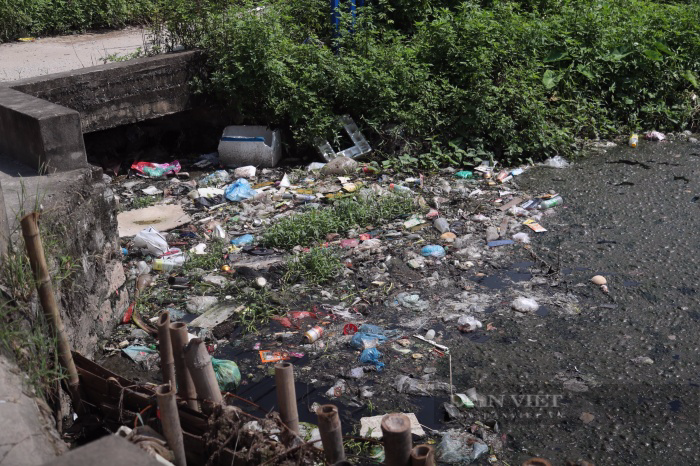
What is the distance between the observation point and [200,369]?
2605 mm

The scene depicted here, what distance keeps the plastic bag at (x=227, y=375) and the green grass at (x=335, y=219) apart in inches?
56.4

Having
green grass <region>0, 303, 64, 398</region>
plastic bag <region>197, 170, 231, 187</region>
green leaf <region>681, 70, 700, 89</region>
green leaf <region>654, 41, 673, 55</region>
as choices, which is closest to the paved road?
plastic bag <region>197, 170, 231, 187</region>

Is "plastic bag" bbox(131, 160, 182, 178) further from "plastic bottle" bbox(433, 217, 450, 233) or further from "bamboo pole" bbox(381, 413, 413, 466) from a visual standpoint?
"bamboo pole" bbox(381, 413, 413, 466)

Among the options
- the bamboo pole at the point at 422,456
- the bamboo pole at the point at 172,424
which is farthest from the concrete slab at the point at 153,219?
the bamboo pole at the point at 422,456

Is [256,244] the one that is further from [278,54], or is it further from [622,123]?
[622,123]

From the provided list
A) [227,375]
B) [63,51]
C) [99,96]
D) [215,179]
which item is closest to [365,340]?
[227,375]

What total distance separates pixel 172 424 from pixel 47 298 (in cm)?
84

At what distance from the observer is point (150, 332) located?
3.94 meters

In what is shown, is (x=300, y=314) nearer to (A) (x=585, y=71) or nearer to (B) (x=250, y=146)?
(B) (x=250, y=146)

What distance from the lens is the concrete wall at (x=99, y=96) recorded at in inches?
163

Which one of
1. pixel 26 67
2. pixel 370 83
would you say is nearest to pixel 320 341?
pixel 370 83

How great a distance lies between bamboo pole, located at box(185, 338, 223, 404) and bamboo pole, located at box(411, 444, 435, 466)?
82cm

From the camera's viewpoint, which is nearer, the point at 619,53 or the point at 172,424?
the point at 172,424

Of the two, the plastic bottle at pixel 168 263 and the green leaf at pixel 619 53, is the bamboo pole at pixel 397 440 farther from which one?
the green leaf at pixel 619 53
